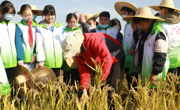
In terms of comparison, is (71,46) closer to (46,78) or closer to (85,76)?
(85,76)

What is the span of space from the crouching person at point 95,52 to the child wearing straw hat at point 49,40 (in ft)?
3.04

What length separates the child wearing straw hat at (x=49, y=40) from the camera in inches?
147

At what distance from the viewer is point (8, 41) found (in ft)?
11.4

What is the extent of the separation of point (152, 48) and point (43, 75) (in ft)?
6.43

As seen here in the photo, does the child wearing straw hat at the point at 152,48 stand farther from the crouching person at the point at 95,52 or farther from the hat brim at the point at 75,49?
the hat brim at the point at 75,49

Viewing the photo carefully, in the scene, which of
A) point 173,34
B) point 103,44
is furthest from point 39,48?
point 173,34

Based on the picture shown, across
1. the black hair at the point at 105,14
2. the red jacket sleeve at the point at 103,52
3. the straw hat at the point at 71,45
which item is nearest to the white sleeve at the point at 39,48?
the straw hat at the point at 71,45

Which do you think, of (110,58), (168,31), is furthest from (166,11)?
(110,58)

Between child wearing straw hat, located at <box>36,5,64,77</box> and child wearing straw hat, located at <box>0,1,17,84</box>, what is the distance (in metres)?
0.47

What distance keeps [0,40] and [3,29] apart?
0.22 m

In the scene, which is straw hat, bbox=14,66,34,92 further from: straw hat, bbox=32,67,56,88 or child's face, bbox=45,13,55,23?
child's face, bbox=45,13,55,23

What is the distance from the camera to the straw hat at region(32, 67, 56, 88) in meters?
3.37

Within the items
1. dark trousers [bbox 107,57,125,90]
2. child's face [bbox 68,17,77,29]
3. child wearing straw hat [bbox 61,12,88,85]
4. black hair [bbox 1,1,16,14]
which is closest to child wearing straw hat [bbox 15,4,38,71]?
black hair [bbox 1,1,16,14]

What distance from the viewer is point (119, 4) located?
155 inches
